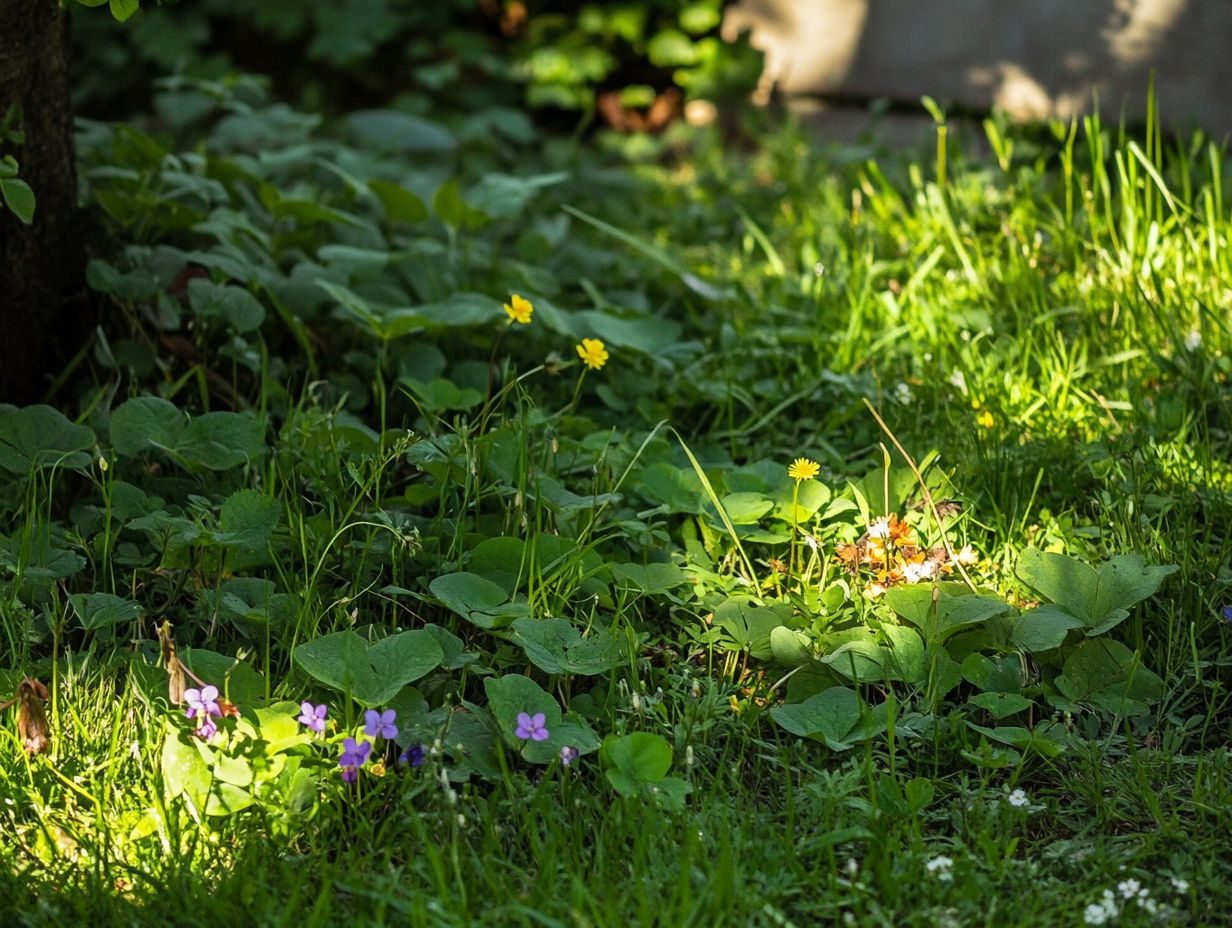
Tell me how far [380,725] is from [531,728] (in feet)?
0.64

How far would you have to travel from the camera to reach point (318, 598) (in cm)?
193

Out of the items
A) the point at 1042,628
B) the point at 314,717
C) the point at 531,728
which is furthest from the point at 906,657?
the point at 314,717

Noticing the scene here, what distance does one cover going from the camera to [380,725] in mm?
1627

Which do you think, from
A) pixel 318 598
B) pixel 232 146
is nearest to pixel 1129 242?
pixel 318 598

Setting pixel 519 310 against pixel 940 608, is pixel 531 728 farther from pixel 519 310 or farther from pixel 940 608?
pixel 519 310

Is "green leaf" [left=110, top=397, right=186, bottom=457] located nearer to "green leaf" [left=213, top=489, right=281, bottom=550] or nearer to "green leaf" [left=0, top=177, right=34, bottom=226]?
"green leaf" [left=213, top=489, right=281, bottom=550]

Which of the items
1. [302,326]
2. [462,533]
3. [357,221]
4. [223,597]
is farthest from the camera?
[357,221]

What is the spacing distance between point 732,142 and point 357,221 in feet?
8.29

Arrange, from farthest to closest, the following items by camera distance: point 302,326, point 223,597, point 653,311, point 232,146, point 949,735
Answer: point 232,146, point 653,311, point 302,326, point 223,597, point 949,735

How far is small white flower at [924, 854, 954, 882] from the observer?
4.89 ft

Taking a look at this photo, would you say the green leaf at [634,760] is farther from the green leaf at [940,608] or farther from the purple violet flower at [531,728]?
the green leaf at [940,608]

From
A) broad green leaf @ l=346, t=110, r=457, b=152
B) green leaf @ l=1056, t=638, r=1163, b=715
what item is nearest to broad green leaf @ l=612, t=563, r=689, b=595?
green leaf @ l=1056, t=638, r=1163, b=715

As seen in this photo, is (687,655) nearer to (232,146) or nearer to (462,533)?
(462,533)

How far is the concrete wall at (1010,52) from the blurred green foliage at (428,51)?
20cm
